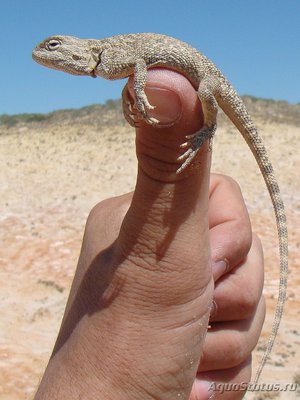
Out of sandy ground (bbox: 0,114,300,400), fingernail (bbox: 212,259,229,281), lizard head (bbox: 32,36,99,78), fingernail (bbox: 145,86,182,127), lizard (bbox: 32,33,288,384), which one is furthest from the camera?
sandy ground (bbox: 0,114,300,400)

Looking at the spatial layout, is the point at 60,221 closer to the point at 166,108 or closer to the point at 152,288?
the point at 152,288

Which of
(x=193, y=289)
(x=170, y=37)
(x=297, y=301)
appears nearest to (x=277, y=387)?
(x=297, y=301)

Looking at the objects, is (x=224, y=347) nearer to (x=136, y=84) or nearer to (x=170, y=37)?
(x=136, y=84)

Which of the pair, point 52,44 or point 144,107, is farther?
point 52,44

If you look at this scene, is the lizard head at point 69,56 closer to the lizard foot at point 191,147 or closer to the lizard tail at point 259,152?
the lizard tail at point 259,152

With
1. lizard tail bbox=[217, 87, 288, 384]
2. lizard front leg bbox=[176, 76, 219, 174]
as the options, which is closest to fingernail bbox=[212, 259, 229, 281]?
lizard tail bbox=[217, 87, 288, 384]

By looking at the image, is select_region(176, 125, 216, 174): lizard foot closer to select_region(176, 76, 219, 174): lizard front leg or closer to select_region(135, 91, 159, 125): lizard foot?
select_region(176, 76, 219, 174): lizard front leg

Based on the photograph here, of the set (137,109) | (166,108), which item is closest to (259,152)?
(137,109)
